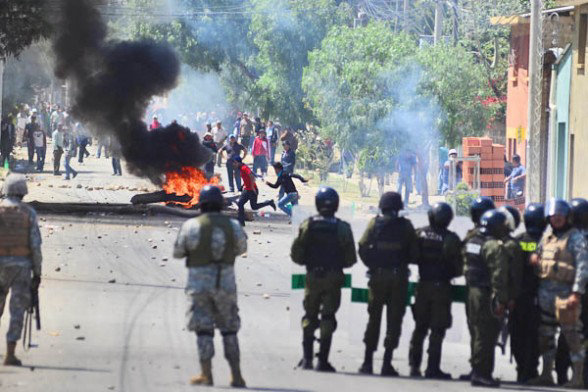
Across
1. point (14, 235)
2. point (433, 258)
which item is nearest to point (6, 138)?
point (14, 235)

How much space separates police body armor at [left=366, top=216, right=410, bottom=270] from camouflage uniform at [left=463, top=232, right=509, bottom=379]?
22.6 inches

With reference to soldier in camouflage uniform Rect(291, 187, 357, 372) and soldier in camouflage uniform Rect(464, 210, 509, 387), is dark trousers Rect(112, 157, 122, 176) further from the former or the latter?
soldier in camouflage uniform Rect(464, 210, 509, 387)

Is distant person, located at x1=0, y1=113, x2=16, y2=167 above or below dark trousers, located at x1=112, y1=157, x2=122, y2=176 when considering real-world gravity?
above

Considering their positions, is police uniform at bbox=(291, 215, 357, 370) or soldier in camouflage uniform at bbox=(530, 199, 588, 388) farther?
police uniform at bbox=(291, 215, 357, 370)

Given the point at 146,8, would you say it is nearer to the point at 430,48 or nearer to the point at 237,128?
the point at 237,128

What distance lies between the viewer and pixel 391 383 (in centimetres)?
1024

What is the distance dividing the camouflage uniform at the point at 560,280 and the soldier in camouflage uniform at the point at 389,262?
1.05 meters

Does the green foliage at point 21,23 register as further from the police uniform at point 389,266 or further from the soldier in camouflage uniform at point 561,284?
the soldier in camouflage uniform at point 561,284

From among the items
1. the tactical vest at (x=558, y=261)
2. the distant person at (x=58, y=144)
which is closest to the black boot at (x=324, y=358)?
the tactical vest at (x=558, y=261)

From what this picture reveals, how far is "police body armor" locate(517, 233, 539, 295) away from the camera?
10.5 meters

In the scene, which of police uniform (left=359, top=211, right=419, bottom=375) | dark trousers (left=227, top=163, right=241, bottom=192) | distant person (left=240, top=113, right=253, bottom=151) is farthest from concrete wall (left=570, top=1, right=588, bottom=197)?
distant person (left=240, top=113, right=253, bottom=151)

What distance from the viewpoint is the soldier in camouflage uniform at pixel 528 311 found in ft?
34.7

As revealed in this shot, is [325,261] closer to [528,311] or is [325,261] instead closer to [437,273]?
[437,273]

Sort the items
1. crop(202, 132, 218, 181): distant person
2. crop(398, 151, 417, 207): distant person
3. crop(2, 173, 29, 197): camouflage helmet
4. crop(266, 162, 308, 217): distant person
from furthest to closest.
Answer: crop(398, 151, 417, 207): distant person → crop(202, 132, 218, 181): distant person → crop(266, 162, 308, 217): distant person → crop(2, 173, 29, 197): camouflage helmet
